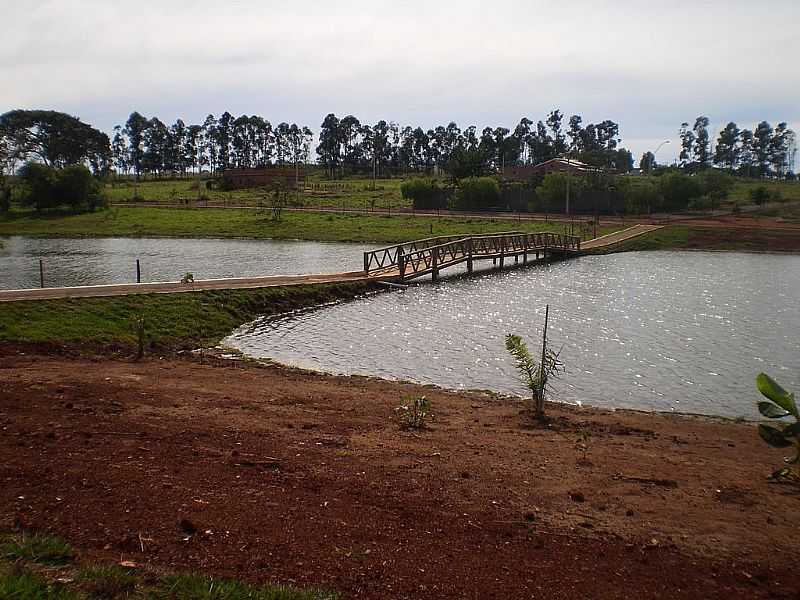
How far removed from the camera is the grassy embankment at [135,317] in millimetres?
17875

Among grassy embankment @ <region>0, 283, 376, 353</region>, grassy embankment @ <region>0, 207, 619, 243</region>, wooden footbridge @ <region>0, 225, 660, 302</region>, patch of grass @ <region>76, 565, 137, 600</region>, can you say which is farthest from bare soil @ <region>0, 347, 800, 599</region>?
grassy embankment @ <region>0, 207, 619, 243</region>

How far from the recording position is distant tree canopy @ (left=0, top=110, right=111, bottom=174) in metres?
106

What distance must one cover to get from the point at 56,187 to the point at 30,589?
75739 mm

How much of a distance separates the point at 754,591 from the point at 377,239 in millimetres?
49537

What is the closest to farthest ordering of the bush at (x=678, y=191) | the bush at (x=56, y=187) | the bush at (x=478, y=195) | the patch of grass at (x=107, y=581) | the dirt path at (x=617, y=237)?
1. the patch of grass at (x=107, y=581)
2. the dirt path at (x=617, y=237)
3. the bush at (x=56, y=187)
4. the bush at (x=678, y=191)
5. the bush at (x=478, y=195)

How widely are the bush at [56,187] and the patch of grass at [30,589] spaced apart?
7519 centimetres

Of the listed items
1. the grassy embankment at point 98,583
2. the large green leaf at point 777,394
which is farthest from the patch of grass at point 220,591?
the large green leaf at point 777,394

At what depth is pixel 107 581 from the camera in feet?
17.9

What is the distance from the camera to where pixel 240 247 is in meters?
49.8

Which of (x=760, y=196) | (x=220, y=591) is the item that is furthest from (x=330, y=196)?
(x=220, y=591)

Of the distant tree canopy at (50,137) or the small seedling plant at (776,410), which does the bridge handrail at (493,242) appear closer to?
the small seedling plant at (776,410)

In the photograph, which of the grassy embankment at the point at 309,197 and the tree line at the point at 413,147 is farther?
the tree line at the point at 413,147

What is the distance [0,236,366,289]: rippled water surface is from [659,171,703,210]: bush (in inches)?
1715

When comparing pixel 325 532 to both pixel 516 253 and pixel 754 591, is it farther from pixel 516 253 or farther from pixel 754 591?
pixel 516 253
